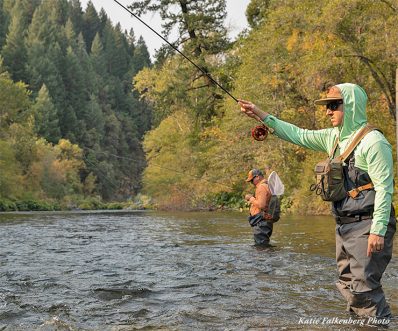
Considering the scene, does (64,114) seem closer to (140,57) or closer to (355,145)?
(140,57)

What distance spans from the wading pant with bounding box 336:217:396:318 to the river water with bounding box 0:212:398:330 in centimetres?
18

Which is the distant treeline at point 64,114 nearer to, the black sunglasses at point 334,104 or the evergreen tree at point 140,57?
the evergreen tree at point 140,57

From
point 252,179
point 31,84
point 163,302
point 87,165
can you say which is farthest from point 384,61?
point 31,84

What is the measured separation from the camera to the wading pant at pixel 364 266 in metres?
5.08

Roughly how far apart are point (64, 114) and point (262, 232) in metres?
102

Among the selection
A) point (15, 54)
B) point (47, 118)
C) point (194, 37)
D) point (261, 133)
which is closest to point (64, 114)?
point (47, 118)

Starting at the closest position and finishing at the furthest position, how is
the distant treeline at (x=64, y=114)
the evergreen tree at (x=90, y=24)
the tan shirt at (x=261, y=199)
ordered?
the tan shirt at (x=261, y=199), the distant treeline at (x=64, y=114), the evergreen tree at (x=90, y=24)

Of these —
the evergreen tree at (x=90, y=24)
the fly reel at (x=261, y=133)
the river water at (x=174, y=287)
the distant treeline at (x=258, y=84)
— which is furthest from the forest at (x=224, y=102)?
the evergreen tree at (x=90, y=24)

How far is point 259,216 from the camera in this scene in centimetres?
1255

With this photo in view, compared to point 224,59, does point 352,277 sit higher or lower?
lower

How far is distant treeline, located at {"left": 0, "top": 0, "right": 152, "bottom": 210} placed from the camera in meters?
61.5

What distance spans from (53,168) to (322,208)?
49396 millimetres

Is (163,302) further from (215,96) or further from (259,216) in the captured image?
(215,96)

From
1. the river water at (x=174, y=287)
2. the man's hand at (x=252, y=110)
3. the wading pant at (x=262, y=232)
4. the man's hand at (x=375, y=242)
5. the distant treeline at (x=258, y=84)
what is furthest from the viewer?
the distant treeline at (x=258, y=84)
